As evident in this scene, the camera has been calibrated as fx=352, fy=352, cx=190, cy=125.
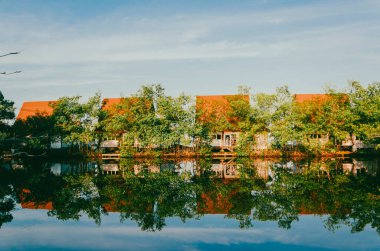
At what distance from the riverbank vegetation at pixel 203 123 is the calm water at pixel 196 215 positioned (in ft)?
45.2

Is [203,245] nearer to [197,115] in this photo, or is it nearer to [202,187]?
[202,187]

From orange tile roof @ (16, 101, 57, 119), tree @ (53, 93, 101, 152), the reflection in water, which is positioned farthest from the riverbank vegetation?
the reflection in water

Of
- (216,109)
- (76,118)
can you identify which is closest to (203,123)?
(216,109)

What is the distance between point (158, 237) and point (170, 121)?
2123 cm

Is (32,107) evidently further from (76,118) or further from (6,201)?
(6,201)

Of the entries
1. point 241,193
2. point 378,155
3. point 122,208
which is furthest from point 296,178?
point 378,155

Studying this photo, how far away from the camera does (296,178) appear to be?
14695 millimetres

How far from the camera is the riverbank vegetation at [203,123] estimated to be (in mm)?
27203

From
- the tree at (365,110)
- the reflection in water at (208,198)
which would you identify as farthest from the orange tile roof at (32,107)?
the tree at (365,110)

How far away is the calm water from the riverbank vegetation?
13766 mm

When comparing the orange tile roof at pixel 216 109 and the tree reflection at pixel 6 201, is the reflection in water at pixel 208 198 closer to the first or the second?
the tree reflection at pixel 6 201

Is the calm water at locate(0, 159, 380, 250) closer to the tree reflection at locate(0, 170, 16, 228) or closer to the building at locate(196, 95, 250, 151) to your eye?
the tree reflection at locate(0, 170, 16, 228)

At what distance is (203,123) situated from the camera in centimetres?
2892

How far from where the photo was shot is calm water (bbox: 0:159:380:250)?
679cm
